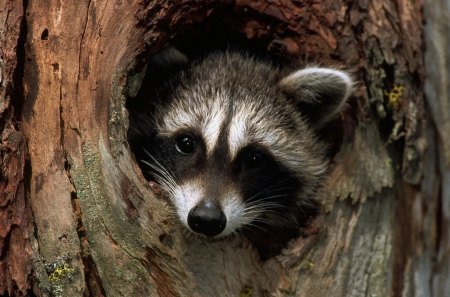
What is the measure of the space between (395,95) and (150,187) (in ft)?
6.05

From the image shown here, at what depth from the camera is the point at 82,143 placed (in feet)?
13.8

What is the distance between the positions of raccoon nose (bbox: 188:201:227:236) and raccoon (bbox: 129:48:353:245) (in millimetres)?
84

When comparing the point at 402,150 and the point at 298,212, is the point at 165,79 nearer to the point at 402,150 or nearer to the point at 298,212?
the point at 298,212

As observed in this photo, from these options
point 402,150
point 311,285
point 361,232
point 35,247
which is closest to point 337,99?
point 402,150

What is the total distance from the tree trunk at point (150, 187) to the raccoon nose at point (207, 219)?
0.31 ft

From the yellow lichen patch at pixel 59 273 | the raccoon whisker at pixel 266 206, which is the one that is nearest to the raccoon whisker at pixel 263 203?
the raccoon whisker at pixel 266 206

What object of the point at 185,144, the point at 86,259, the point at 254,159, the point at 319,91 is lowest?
the point at 86,259

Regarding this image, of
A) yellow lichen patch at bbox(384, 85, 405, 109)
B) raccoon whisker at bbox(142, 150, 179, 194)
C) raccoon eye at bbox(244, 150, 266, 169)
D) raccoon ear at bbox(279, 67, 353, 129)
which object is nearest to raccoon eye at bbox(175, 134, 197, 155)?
raccoon whisker at bbox(142, 150, 179, 194)

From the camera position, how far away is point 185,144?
16.8 feet

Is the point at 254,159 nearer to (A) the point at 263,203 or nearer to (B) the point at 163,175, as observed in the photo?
(A) the point at 263,203

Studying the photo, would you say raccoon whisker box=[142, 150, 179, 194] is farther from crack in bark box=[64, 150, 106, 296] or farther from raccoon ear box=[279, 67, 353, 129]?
raccoon ear box=[279, 67, 353, 129]

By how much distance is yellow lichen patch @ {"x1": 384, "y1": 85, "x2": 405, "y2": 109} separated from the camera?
16.3 feet

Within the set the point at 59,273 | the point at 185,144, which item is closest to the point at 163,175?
the point at 185,144

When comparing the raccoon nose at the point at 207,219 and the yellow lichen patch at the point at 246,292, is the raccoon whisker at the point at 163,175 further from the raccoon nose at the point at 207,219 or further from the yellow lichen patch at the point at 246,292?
the yellow lichen patch at the point at 246,292
